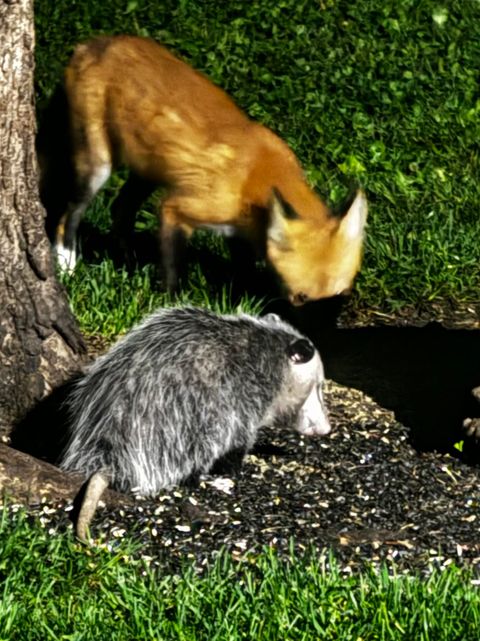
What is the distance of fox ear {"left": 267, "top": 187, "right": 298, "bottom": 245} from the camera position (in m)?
7.93

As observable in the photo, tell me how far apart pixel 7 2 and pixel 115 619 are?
8.88 ft

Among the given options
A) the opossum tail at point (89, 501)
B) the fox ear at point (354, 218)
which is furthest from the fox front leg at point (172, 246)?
the opossum tail at point (89, 501)

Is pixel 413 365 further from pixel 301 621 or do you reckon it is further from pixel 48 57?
Result: pixel 48 57

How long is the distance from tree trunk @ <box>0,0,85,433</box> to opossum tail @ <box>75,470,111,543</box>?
0.93 m

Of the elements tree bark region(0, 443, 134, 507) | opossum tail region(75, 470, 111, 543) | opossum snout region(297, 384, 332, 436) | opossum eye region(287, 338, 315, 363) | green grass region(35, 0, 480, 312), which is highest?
opossum eye region(287, 338, 315, 363)

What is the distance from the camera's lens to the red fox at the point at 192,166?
8.16 metres

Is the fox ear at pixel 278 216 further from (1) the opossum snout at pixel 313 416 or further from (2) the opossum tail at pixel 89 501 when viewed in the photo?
(2) the opossum tail at pixel 89 501

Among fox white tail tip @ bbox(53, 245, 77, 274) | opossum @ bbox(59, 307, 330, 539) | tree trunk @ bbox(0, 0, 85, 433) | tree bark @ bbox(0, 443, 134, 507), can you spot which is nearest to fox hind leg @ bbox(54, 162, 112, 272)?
fox white tail tip @ bbox(53, 245, 77, 274)

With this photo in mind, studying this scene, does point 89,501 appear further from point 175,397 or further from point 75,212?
point 75,212

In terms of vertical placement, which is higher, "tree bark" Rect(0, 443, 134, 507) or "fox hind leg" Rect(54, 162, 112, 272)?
"tree bark" Rect(0, 443, 134, 507)

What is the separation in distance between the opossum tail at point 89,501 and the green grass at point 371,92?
3481 millimetres

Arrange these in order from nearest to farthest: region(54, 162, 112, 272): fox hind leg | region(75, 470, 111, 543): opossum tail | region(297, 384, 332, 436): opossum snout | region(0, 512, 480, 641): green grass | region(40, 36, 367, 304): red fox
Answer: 1. region(0, 512, 480, 641): green grass
2. region(75, 470, 111, 543): opossum tail
3. region(297, 384, 332, 436): opossum snout
4. region(40, 36, 367, 304): red fox
5. region(54, 162, 112, 272): fox hind leg

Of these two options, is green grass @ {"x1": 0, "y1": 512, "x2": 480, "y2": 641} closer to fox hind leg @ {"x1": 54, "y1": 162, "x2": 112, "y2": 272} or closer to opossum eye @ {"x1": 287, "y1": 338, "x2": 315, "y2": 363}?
opossum eye @ {"x1": 287, "y1": 338, "x2": 315, "y2": 363}

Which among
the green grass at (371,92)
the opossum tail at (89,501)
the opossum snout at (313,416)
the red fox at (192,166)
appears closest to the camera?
the opossum tail at (89,501)
